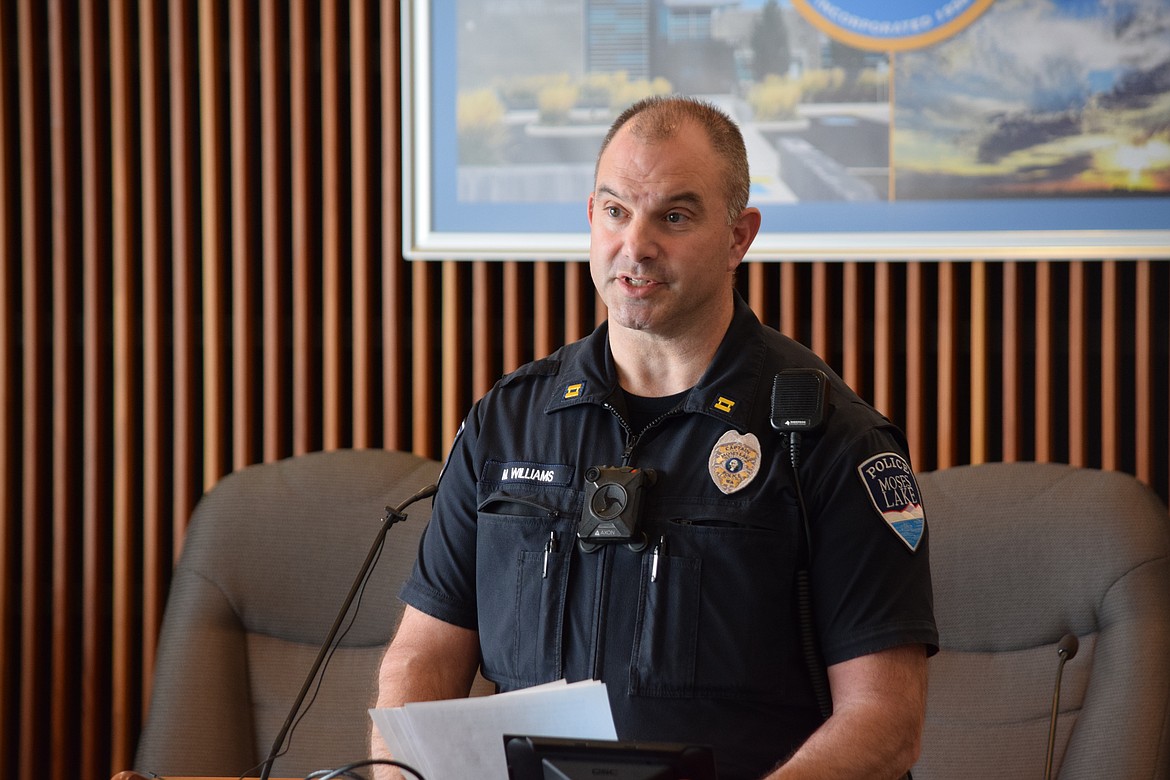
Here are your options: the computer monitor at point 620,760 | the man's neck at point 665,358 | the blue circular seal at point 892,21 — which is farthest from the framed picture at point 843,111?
the computer monitor at point 620,760

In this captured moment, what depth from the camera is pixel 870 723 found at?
184cm

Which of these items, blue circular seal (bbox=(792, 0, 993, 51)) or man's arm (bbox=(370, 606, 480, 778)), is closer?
man's arm (bbox=(370, 606, 480, 778))

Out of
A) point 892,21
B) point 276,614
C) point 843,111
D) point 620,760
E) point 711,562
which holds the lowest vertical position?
point 276,614

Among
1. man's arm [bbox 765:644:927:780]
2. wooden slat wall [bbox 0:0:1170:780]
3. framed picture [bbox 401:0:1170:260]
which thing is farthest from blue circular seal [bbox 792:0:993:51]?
man's arm [bbox 765:644:927:780]

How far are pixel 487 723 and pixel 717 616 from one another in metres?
0.49

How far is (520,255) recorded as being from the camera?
3320 mm

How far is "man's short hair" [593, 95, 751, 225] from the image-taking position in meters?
2.08

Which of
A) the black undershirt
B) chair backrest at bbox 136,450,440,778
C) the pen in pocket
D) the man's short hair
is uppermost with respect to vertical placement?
the man's short hair

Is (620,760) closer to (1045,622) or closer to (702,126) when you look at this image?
(702,126)

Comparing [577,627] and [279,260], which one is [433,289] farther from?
[577,627]

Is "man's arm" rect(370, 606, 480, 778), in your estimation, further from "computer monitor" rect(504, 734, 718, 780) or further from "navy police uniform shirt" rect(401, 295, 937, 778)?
"computer monitor" rect(504, 734, 718, 780)

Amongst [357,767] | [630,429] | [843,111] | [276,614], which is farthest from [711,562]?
[843,111]

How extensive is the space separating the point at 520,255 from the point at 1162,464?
71.6 inches

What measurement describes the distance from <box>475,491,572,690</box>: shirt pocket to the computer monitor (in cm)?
53
